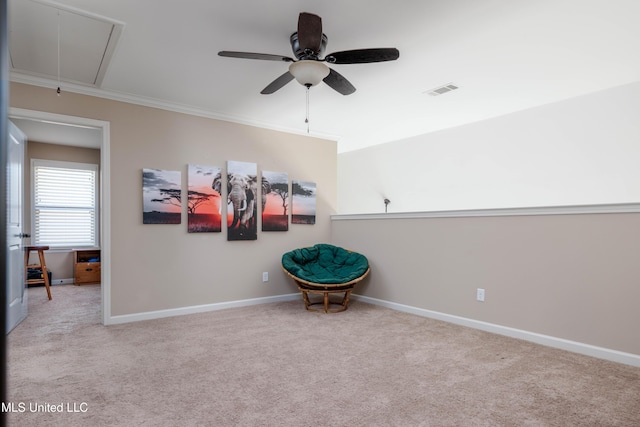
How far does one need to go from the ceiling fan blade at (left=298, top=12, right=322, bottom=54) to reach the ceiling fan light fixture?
0.12 m

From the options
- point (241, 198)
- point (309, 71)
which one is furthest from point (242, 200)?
point (309, 71)

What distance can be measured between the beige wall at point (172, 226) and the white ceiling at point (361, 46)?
19cm

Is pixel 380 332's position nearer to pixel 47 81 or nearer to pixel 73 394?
pixel 73 394

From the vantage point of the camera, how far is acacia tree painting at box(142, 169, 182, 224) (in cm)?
402

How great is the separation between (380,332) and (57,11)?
11.7 ft

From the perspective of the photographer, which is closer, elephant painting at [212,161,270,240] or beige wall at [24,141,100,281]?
elephant painting at [212,161,270,240]

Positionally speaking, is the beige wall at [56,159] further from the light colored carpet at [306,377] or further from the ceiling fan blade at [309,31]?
the ceiling fan blade at [309,31]

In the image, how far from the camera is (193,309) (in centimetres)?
425

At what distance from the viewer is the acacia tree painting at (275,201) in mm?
4871

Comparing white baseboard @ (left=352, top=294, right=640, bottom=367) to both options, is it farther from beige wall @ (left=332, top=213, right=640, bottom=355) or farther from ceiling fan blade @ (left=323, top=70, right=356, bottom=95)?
ceiling fan blade @ (left=323, top=70, right=356, bottom=95)

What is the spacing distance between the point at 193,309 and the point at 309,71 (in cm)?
299

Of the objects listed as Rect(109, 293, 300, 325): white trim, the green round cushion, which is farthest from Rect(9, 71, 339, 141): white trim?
Rect(109, 293, 300, 325): white trim

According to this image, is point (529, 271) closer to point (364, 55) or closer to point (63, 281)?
point (364, 55)

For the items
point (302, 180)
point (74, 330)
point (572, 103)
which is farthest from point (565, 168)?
point (74, 330)
